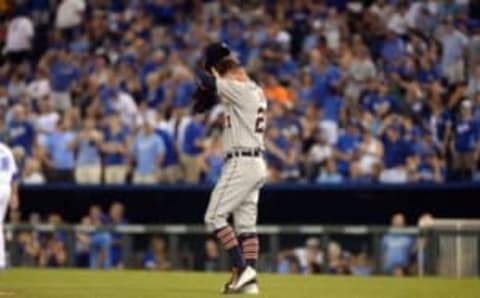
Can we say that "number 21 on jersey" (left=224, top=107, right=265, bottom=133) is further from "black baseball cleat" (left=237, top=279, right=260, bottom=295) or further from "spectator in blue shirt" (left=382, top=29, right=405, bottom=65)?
"spectator in blue shirt" (left=382, top=29, right=405, bottom=65)

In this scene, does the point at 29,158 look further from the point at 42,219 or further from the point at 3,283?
the point at 3,283

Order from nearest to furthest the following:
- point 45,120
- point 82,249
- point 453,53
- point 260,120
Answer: point 260,120 < point 82,249 < point 453,53 < point 45,120

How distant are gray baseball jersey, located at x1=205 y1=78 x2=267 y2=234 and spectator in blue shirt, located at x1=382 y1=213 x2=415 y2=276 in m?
7.13

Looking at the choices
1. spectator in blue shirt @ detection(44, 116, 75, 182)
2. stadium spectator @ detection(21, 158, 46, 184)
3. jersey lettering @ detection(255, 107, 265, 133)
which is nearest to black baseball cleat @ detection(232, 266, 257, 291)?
jersey lettering @ detection(255, 107, 265, 133)

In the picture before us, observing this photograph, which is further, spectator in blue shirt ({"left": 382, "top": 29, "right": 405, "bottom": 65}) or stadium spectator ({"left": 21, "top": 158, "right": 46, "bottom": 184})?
stadium spectator ({"left": 21, "top": 158, "right": 46, "bottom": 184})

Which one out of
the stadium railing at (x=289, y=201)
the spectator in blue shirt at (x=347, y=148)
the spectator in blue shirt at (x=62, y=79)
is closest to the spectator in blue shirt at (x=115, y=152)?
the stadium railing at (x=289, y=201)

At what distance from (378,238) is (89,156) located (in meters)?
5.55

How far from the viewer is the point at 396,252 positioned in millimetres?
21609

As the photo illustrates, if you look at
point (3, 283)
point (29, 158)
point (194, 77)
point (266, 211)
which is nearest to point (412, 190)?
point (266, 211)

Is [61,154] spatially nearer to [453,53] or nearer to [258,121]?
[453,53]

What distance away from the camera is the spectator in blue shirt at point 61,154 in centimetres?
2520

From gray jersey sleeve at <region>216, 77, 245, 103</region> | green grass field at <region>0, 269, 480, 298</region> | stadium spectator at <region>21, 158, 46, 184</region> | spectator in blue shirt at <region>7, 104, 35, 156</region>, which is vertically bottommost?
green grass field at <region>0, 269, 480, 298</region>

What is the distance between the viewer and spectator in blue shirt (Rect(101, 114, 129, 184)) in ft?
81.1

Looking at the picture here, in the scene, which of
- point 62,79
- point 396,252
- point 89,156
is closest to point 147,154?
point 89,156
